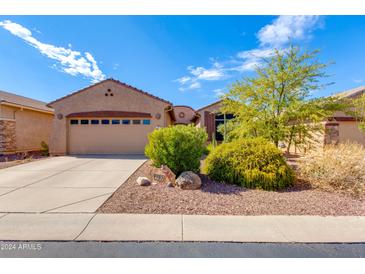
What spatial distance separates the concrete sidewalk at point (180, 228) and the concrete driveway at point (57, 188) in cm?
42

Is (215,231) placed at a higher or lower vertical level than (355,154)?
lower

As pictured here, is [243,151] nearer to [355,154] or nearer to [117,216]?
[355,154]

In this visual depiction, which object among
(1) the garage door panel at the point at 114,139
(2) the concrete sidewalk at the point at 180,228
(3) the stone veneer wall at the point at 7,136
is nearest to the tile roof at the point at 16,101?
(3) the stone veneer wall at the point at 7,136

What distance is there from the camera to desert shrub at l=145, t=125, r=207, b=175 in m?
6.24

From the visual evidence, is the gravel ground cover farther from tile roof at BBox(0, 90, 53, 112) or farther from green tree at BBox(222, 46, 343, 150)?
tile roof at BBox(0, 90, 53, 112)

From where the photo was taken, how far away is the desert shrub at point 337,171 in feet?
16.6

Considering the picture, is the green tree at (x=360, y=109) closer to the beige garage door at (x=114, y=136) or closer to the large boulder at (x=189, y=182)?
the large boulder at (x=189, y=182)

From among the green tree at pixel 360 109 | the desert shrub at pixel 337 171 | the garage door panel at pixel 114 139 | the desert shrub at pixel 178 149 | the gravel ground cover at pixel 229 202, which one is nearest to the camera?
the gravel ground cover at pixel 229 202

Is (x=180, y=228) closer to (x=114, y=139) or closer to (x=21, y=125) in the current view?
(x=114, y=139)

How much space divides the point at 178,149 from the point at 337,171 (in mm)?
4945

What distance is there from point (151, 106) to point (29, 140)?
10.5 m

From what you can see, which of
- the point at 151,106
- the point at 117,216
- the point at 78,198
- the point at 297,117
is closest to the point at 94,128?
the point at 151,106
